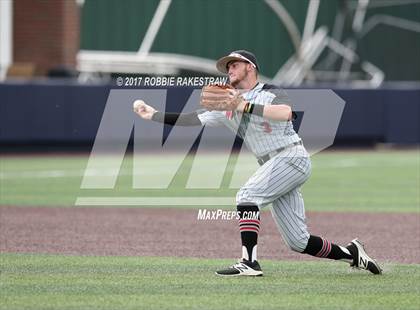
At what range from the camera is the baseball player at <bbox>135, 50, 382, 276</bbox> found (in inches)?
381

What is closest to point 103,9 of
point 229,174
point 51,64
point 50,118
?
point 51,64

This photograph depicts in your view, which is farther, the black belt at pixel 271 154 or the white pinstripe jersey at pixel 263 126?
the black belt at pixel 271 154

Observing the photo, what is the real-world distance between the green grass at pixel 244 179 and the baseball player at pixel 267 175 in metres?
6.91

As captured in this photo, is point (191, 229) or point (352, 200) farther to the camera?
point (352, 200)

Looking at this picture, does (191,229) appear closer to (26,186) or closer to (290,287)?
(290,287)

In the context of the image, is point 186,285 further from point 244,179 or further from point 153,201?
point 244,179

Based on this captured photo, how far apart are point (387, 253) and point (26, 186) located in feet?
31.0

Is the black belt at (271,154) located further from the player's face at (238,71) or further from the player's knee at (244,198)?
the player's face at (238,71)

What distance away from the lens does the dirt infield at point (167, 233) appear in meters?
11.9

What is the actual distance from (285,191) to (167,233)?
412 centimetres

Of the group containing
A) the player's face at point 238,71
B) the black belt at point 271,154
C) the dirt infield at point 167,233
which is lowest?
the dirt infield at point 167,233

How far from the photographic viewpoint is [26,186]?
19781 mm

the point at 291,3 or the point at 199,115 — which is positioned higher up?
the point at 199,115

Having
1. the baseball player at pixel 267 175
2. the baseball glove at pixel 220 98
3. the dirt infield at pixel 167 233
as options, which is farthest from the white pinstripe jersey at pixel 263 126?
the dirt infield at pixel 167 233
